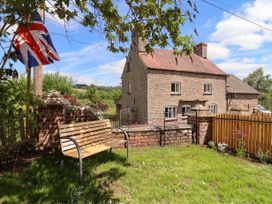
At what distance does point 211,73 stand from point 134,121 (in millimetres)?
9755

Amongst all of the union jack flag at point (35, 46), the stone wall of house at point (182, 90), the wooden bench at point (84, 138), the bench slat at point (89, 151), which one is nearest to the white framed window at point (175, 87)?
the stone wall of house at point (182, 90)

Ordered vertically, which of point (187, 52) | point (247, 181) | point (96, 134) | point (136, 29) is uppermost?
point (136, 29)

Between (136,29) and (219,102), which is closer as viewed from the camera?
(136,29)

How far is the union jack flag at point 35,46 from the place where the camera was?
456cm

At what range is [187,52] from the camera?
3736 millimetres

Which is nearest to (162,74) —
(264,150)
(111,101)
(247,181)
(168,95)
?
(168,95)

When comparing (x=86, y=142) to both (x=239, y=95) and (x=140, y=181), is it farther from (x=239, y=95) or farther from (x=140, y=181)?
(x=239, y=95)

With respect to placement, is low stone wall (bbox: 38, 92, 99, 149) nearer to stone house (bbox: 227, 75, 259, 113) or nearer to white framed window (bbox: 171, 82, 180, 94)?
white framed window (bbox: 171, 82, 180, 94)

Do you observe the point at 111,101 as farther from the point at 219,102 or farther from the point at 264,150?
the point at 264,150

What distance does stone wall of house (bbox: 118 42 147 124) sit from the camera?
20.2 meters

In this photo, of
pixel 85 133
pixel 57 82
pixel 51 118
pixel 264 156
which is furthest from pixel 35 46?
pixel 57 82

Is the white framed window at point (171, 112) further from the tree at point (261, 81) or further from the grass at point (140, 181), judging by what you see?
the tree at point (261, 81)

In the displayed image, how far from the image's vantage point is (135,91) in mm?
21875

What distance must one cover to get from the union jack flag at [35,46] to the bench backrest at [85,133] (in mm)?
1547
